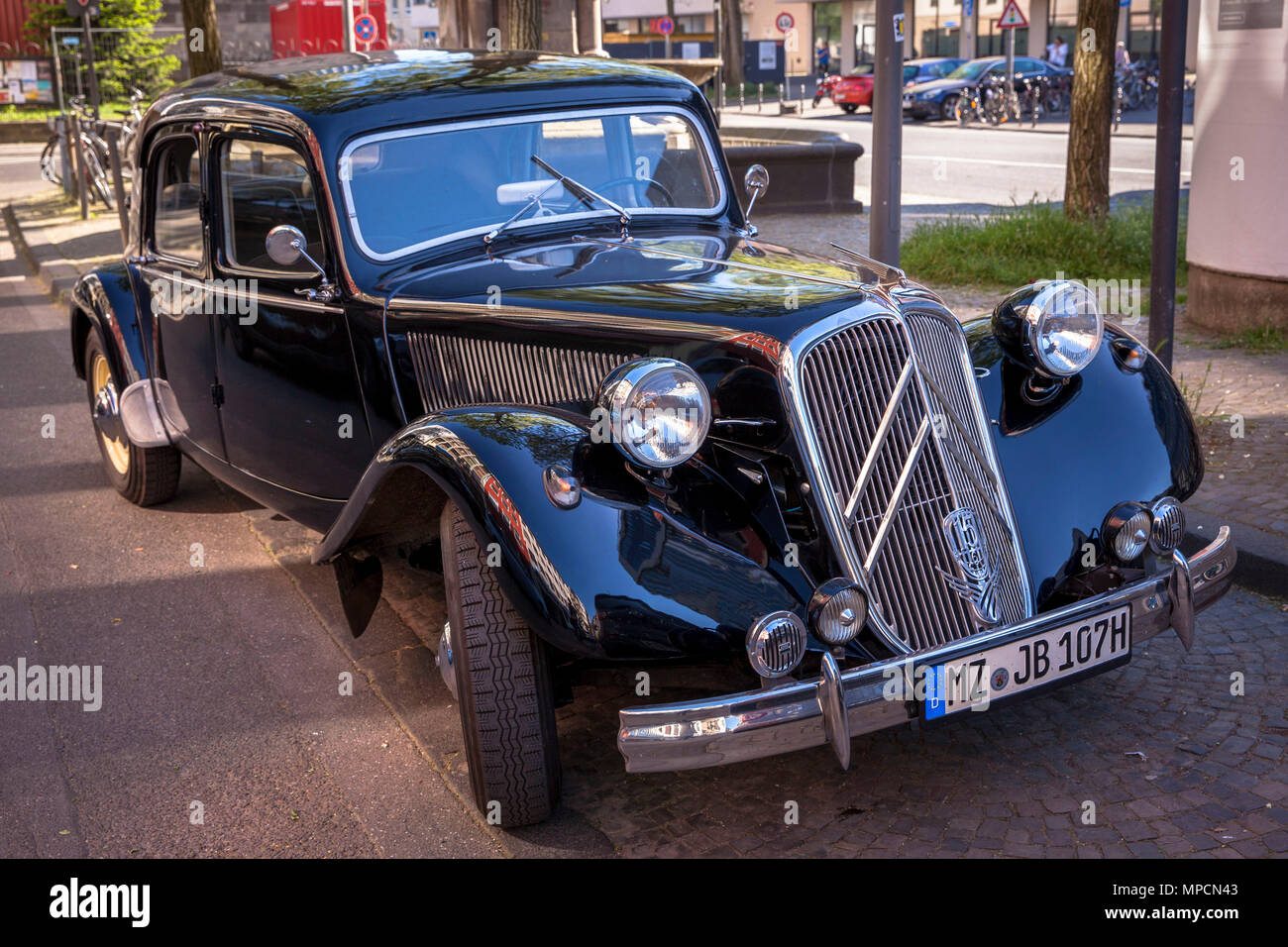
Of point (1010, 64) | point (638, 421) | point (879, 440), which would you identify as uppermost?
point (1010, 64)

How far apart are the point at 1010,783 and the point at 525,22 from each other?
789cm

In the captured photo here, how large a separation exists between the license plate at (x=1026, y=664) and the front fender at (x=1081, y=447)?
0.25 metres

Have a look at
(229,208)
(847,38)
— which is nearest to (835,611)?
(229,208)

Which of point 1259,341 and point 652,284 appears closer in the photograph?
point 652,284

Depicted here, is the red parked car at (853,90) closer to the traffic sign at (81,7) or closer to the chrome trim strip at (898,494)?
the traffic sign at (81,7)

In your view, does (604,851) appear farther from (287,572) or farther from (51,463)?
(51,463)

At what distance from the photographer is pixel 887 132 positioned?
5.95 meters

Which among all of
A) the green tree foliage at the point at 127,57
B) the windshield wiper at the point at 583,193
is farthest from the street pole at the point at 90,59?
the green tree foliage at the point at 127,57

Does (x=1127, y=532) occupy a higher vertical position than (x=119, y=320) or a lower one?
lower

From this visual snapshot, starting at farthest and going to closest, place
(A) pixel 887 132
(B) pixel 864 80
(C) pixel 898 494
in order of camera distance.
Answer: (B) pixel 864 80 < (A) pixel 887 132 < (C) pixel 898 494

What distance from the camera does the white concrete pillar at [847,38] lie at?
5097 cm

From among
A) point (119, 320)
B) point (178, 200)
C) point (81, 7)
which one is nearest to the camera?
Answer: point (178, 200)

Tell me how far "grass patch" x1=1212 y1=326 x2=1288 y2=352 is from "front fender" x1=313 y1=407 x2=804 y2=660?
17.7ft

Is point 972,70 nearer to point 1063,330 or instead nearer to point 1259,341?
point 1259,341
